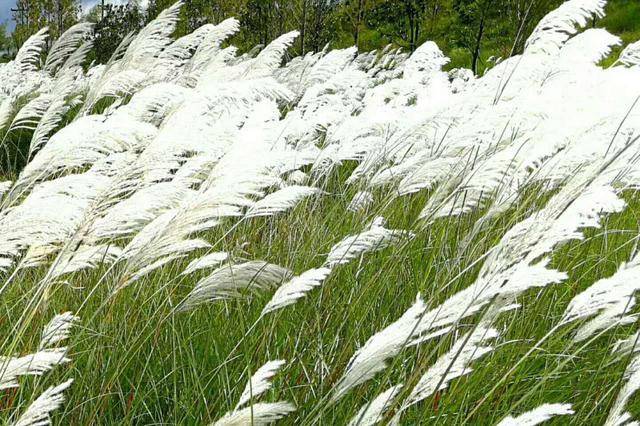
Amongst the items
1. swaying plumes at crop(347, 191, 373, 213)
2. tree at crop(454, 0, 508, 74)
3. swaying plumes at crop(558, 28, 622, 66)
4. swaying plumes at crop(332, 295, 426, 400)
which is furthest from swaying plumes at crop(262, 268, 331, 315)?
tree at crop(454, 0, 508, 74)

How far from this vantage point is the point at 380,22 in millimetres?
19531

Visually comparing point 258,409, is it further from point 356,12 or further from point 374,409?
point 356,12

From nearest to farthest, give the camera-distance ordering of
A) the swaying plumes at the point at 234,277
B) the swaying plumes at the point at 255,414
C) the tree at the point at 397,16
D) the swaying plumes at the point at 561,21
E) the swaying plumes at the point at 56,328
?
the swaying plumes at the point at 255,414
the swaying plumes at the point at 56,328
the swaying plumes at the point at 234,277
the swaying plumes at the point at 561,21
the tree at the point at 397,16

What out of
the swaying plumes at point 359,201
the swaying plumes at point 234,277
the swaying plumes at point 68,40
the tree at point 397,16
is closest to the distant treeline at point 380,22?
the tree at point 397,16

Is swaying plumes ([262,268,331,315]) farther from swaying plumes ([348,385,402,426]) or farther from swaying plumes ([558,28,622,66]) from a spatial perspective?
swaying plumes ([558,28,622,66])

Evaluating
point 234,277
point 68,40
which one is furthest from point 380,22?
point 234,277

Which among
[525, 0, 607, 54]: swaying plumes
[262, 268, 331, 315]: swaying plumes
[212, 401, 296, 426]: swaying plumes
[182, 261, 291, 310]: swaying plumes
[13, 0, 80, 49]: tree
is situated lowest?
[13, 0, 80, 49]: tree

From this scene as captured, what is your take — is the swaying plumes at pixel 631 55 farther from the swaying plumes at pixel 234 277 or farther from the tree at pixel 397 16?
the tree at pixel 397 16

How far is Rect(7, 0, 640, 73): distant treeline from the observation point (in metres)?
15.1

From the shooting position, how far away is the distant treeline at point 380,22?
1515 centimetres

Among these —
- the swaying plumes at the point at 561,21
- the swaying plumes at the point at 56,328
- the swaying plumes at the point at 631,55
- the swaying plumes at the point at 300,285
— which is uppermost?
the swaying plumes at the point at 561,21

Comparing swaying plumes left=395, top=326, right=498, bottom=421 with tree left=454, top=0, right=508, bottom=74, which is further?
tree left=454, top=0, right=508, bottom=74

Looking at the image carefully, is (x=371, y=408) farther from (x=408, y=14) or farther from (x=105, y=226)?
(x=408, y=14)

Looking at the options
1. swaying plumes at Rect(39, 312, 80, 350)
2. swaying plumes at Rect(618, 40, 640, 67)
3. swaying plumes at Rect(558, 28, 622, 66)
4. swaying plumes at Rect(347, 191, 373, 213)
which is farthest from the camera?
swaying plumes at Rect(618, 40, 640, 67)
